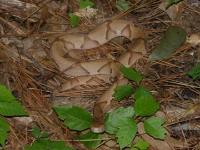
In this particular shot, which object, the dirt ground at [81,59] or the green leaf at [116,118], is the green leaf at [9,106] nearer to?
the dirt ground at [81,59]

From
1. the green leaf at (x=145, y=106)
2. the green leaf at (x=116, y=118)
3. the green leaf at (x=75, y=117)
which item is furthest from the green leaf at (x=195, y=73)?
the green leaf at (x=75, y=117)

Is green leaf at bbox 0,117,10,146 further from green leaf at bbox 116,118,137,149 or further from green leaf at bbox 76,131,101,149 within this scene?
green leaf at bbox 116,118,137,149

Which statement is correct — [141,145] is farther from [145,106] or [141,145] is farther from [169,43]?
[169,43]

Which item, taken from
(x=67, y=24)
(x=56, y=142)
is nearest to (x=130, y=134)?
(x=56, y=142)

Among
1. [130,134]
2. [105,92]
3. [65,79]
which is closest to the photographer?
[130,134]

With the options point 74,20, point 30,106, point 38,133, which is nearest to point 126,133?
point 38,133

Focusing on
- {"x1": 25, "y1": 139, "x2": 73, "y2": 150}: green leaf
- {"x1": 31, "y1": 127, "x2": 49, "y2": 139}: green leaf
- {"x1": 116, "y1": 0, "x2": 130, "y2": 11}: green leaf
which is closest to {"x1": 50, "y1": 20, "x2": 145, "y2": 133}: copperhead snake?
{"x1": 116, "y1": 0, "x2": 130, "y2": 11}: green leaf

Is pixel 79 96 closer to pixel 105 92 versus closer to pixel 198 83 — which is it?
pixel 105 92
